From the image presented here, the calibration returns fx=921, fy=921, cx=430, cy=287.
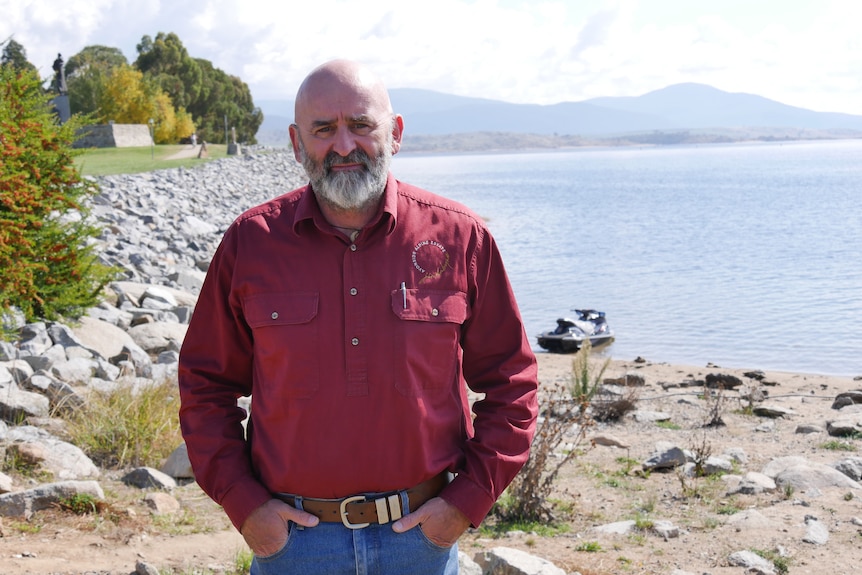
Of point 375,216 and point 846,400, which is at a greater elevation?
point 375,216

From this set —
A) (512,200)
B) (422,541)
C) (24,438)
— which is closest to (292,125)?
(422,541)

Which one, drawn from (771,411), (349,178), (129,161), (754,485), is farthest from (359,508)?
(129,161)

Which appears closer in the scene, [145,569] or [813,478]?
[145,569]

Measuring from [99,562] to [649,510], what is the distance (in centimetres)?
357

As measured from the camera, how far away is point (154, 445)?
662 centimetres

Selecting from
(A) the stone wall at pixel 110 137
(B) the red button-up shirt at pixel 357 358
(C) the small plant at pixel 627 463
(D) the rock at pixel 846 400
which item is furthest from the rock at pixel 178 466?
(A) the stone wall at pixel 110 137

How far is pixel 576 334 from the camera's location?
55.5 feet

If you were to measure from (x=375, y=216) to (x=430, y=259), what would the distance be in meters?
0.21

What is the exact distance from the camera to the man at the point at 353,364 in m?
2.65

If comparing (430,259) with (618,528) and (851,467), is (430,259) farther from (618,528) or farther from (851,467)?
(851,467)

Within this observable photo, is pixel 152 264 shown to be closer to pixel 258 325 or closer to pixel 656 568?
pixel 656 568

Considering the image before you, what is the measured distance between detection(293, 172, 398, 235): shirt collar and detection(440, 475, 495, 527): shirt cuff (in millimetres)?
794

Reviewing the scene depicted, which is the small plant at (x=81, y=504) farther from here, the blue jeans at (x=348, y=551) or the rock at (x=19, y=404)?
the blue jeans at (x=348, y=551)

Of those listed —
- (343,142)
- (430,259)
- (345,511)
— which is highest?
(343,142)
